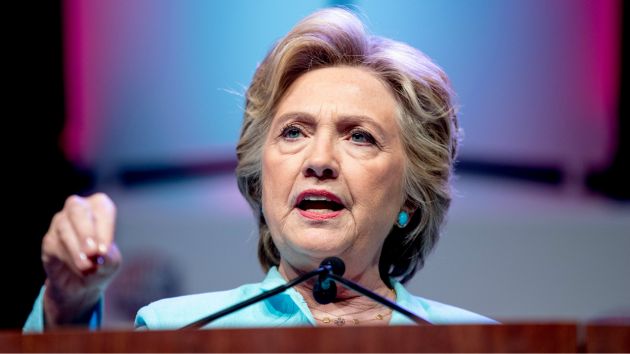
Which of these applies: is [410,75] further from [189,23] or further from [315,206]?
[189,23]

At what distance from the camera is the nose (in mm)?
1783

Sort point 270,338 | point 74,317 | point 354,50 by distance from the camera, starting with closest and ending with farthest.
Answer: point 270,338 → point 74,317 → point 354,50

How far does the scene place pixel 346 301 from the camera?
189 centimetres

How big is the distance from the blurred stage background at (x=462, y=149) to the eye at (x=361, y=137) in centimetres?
71

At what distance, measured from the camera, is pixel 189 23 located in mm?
2627

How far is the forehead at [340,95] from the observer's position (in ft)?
6.12

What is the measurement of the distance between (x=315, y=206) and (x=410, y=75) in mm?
372

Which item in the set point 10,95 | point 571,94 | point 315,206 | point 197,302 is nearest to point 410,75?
point 315,206

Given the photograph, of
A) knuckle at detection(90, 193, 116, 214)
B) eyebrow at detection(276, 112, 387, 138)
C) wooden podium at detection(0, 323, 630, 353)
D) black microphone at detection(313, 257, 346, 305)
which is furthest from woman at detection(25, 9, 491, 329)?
wooden podium at detection(0, 323, 630, 353)

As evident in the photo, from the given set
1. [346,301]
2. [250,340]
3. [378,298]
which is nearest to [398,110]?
[346,301]

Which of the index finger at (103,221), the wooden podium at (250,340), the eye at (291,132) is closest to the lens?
the wooden podium at (250,340)

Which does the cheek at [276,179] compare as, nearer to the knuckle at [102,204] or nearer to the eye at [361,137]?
the eye at [361,137]

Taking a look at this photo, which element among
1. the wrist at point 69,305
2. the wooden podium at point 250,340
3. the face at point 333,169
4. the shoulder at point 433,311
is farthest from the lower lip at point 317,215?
the wooden podium at point 250,340

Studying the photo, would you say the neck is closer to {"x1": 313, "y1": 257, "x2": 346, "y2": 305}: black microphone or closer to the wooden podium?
{"x1": 313, "y1": 257, "x2": 346, "y2": 305}: black microphone
